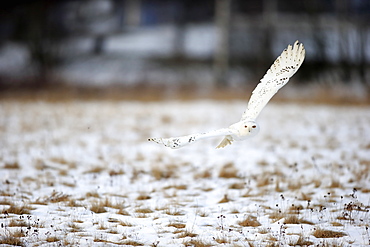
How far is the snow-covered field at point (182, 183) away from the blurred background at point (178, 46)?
5.09m

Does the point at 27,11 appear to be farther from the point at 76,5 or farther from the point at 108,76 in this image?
the point at 108,76

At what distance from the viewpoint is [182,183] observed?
6.04m

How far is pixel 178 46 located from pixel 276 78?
18.5 metres

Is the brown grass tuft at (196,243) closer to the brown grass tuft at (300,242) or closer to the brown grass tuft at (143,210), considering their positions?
the brown grass tuft at (300,242)

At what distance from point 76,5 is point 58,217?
22.5 metres

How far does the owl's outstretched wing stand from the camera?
4.81m

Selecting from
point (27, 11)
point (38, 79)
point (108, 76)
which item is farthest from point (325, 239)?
point (27, 11)

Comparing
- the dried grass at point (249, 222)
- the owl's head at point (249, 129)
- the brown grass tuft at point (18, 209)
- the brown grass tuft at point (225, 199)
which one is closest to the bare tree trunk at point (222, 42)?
the brown grass tuft at point (225, 199)

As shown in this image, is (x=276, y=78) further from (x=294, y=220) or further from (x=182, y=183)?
(x=182, y=183)

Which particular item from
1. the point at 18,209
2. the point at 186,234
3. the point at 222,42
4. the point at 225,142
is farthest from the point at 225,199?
the point at 222,42

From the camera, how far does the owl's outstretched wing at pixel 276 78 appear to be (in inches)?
189

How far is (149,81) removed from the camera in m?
19.3

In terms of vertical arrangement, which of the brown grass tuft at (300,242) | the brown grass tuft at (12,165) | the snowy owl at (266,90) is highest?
the snowy owl at (266,90)

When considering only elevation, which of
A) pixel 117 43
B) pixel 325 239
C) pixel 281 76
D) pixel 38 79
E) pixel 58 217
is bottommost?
pixel 325 239
